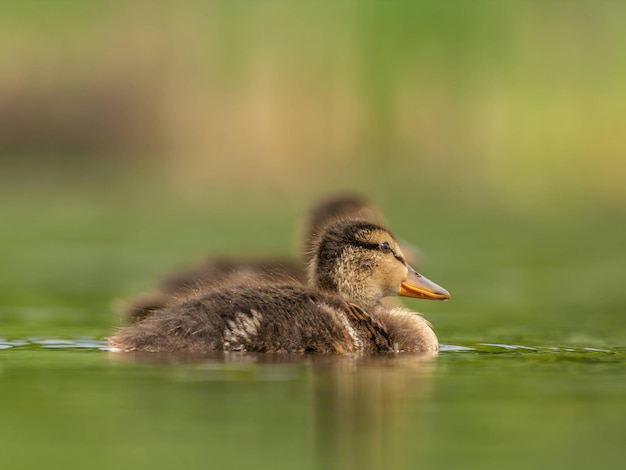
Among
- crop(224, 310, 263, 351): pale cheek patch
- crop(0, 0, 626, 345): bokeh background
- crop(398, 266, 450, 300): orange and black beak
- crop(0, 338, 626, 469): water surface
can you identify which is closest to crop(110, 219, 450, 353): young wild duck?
crop(224, 310, 263, 351): pale cheek patch

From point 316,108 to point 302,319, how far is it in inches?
483

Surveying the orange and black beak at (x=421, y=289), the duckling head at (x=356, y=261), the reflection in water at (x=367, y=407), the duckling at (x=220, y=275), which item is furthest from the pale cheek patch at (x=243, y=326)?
the orange and black beak at (x=421, y=289)

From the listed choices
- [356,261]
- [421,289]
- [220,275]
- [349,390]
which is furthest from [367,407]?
[220,275]

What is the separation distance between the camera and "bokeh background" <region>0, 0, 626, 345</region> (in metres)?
20.6

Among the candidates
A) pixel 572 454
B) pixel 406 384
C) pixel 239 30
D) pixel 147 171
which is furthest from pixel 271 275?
pixel 147 171

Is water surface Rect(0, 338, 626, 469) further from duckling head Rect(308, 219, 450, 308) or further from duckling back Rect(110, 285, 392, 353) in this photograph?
duckling head Rect(308, 219, 450, 308)

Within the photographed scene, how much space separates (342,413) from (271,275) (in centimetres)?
285

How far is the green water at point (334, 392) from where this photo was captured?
611 centimetres

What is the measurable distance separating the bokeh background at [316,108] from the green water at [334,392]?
6516 mm

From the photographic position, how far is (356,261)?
31.1ft

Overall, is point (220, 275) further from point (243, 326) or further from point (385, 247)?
point (243, 326)

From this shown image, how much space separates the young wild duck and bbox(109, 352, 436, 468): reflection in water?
3.5 inches

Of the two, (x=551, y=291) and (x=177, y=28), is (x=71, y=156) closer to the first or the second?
(x=177, y=28)

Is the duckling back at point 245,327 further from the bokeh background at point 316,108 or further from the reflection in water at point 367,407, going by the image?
the bokeh background at point 316,108
